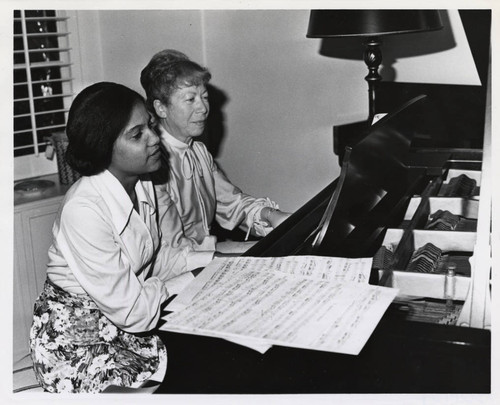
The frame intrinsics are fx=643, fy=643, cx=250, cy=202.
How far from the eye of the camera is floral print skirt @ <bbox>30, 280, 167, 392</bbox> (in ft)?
5.13

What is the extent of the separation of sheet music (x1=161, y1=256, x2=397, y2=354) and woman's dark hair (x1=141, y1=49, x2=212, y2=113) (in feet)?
3.79

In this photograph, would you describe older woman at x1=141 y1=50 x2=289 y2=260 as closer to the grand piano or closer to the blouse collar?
the grand piano

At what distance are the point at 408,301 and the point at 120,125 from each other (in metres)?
0.82

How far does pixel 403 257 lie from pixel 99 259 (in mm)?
691

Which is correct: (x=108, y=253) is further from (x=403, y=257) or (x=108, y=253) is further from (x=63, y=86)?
(x=63, y=86)

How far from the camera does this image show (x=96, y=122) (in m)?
1.59

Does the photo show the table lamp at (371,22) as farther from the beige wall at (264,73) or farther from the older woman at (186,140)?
the beige wall at (264,73)

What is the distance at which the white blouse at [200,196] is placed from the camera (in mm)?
2234

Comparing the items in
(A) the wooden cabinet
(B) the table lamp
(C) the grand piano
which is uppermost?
(B) the table lamp

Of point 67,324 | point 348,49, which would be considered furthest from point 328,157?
point 67,324

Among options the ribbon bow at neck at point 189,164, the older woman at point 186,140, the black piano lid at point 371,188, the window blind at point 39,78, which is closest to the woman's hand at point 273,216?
the older woman at point 186,140

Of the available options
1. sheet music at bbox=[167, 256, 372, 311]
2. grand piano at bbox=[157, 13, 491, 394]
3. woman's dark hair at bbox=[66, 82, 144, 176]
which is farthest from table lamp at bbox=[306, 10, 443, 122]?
sheet music at bbox=[167, 256, 372, 311]
